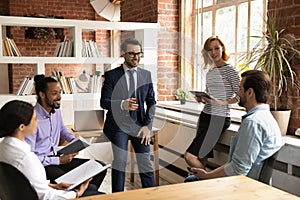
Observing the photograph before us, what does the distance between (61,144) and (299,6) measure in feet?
7.56

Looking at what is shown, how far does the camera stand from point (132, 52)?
9.86 ft

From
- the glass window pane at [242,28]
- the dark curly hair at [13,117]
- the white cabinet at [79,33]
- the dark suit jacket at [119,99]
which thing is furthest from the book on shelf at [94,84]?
the dark curly hair at [13,117]

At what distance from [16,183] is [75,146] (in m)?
1.01

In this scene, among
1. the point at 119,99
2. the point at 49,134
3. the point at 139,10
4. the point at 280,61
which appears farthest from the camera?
the point at 139,10

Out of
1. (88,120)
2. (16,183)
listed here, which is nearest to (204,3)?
A: (88,120)

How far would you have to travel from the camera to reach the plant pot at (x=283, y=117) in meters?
2.64

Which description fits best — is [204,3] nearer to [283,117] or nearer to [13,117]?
[283,117]

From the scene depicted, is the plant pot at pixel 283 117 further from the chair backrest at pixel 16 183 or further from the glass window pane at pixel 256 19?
the chair backrest at pixel 16 183

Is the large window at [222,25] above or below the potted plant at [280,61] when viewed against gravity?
above

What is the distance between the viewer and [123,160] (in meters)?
3.10

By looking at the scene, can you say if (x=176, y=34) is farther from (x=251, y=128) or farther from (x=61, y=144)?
(x=251, y=128)

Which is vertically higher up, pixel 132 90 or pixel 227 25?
pixel 227 25

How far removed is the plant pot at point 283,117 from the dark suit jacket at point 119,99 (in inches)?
43.6

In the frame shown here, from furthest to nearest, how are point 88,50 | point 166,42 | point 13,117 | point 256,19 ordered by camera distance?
1. point 166,42
2. point 88,50
3. point 256,19
4. point 13,117
